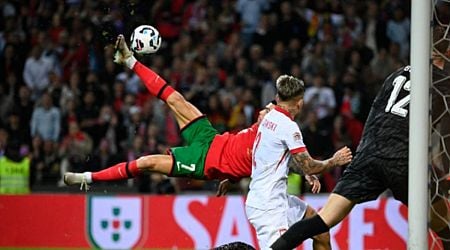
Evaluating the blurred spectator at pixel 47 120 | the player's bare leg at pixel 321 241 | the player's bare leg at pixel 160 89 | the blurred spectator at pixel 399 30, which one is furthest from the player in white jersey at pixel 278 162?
the blurred spectator at pixel 399 30

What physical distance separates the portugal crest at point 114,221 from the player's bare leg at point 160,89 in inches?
161

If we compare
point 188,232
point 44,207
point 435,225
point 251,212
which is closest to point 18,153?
point 44,207

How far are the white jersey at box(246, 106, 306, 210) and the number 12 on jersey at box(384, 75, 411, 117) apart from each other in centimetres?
63

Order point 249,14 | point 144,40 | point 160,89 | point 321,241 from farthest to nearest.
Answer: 1. point 249,14
2. point 144,40
3. point 160,89
4. point 321,241

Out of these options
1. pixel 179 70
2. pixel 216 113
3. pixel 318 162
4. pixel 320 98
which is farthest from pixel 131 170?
pixel 179 70

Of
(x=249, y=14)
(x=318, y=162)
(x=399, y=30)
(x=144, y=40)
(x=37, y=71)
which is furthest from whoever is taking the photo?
(x=249, y=14)

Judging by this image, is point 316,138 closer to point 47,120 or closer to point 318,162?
point 47,120

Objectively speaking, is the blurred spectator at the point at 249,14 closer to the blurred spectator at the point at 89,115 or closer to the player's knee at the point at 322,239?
the blurred spectator at the point at 89,115

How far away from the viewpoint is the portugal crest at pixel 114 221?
12.2 metres

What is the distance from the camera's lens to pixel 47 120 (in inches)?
586

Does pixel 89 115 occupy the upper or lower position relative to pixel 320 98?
lower

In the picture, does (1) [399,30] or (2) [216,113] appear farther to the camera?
(1) [399,30]

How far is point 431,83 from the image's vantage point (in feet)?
20.4

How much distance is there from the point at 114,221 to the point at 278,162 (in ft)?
17.8
